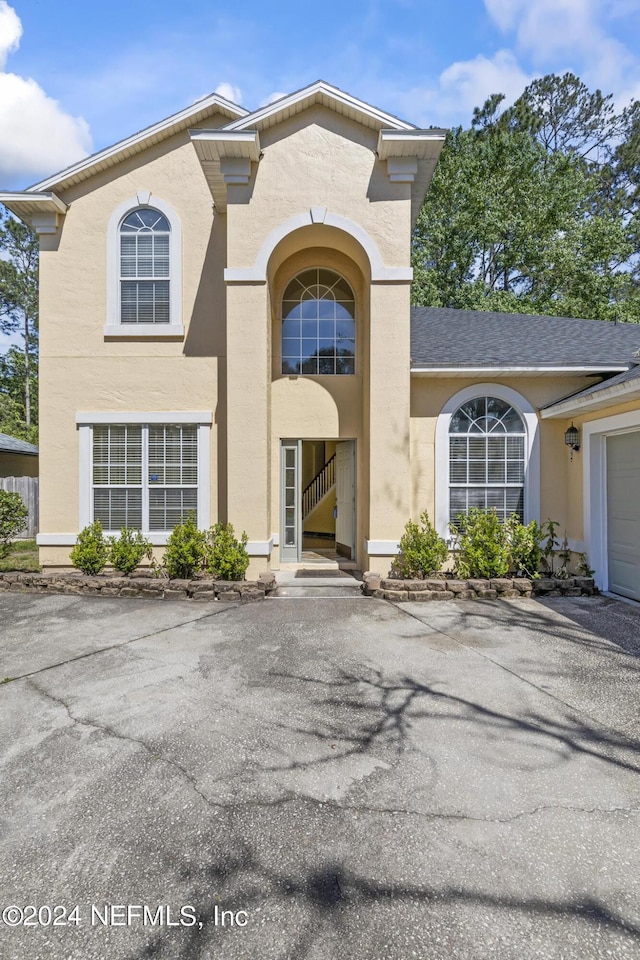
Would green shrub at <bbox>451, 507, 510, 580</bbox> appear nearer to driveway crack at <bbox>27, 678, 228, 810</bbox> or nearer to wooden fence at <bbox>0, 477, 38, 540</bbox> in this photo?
driveway crack at <bbox>27, 678, 228, 810</bbox>

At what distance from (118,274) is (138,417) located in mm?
2776

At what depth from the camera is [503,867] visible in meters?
2.24

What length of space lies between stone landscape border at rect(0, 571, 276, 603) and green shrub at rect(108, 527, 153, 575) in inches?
8.1

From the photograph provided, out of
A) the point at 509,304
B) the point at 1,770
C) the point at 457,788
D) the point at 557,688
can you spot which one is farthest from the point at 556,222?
the point at 1,770

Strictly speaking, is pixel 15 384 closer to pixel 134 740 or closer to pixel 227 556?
pixel 227 556

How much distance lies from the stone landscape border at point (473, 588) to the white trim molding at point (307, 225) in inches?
199

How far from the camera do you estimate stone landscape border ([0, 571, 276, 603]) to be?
7.20 meters

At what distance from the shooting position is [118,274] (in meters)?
8.55

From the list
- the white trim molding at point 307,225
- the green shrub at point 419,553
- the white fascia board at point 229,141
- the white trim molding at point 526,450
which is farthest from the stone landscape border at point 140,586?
the white fascia board at point 229,141

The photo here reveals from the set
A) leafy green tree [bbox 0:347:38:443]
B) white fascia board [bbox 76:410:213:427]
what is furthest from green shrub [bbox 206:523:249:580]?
leafy green tree [bbox 0:347:38:443]

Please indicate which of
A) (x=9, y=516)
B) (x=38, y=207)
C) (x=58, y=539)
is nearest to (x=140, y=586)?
(x=58, y=539)

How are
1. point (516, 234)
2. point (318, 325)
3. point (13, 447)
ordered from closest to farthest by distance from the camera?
1. point (318, 325)
2. point (13, 447)
3. point (516, 234)

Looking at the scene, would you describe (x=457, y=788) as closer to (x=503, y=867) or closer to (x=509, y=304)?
(x=503, y=867)

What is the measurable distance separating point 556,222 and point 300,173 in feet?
56.7
